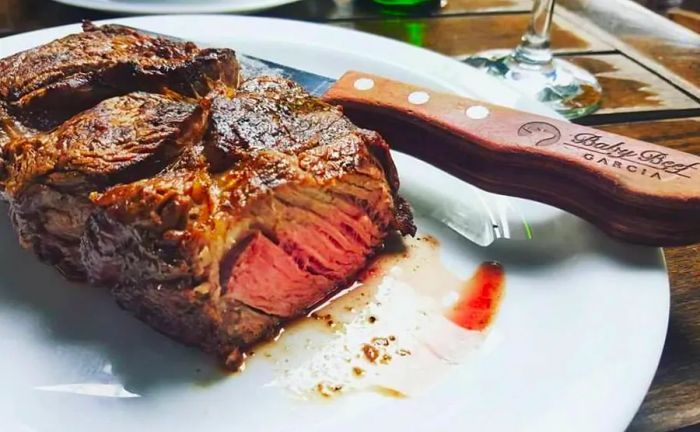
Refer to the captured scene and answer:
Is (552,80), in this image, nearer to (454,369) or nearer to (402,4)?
(402,4)

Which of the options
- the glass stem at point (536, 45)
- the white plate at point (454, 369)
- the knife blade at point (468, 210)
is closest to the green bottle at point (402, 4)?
the glass stem at point (536, 45)

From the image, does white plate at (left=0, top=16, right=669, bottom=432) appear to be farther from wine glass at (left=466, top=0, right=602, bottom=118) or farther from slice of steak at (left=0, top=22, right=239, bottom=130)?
wine glass at (left=466, top=0, right=602, bottom=118)

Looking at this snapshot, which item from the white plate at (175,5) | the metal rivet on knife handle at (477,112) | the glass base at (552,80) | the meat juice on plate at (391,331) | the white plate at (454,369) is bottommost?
the glass base at (552,80)

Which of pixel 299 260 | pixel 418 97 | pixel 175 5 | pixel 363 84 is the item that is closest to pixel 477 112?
pixel 418 97

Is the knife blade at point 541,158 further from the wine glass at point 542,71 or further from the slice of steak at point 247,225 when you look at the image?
the wine glass at point 542,71

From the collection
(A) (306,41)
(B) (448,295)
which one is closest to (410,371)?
(B) (448,295)

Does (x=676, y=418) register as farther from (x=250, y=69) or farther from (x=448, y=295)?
(x=250, y=69)
